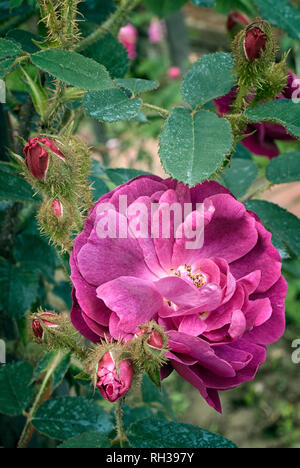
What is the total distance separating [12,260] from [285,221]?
421 mm

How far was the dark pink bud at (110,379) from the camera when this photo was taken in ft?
1.49

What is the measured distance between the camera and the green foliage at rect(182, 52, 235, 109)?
619mm

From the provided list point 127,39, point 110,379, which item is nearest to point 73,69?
point 110,379

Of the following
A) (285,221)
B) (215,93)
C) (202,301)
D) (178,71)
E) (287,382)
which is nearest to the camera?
(202,301)

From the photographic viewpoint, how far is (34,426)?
0.74 meters

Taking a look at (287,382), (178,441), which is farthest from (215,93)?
(287,382)

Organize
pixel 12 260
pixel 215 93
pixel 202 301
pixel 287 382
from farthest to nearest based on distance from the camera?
pixel 287 382 < pixel 12 260 < pixel 215 93 < pixel 202 301

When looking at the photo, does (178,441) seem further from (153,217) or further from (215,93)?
(215,93)

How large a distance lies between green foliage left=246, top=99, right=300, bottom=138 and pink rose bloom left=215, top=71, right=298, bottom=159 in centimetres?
6

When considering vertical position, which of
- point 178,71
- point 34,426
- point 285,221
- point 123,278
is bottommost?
point 178,71

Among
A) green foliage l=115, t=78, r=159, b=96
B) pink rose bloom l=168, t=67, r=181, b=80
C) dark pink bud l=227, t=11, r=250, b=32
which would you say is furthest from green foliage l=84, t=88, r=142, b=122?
pink rose bloom l=168, t=67, r=181, b=80

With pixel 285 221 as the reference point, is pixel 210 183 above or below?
above

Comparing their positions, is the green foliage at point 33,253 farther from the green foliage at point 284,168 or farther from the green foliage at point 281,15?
the green foliage at point 281,15
